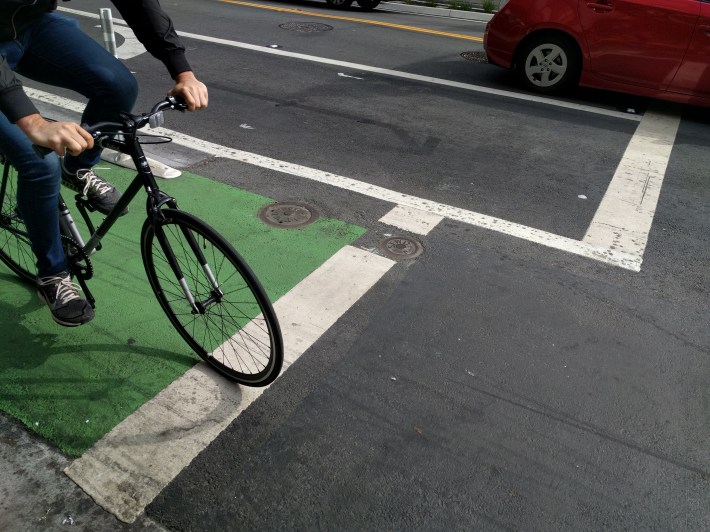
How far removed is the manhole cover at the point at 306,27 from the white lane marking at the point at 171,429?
858 cm

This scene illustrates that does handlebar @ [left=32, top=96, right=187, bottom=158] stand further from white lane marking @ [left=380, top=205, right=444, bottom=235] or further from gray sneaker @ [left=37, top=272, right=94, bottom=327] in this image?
white lane marking @ [left=380, top=205, right=444, bottom=235]

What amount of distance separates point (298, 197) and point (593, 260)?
2.30 m

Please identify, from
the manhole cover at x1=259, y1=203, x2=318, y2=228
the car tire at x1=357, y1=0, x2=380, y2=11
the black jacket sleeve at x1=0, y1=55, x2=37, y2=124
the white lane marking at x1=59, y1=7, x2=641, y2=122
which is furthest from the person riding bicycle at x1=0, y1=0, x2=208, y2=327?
the car tire at x1=357, y1=0, x2=380, y2=11

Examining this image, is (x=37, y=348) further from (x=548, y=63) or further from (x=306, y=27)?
(x=306, y=27)

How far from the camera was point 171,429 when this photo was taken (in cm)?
270

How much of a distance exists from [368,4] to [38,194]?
12.2 m

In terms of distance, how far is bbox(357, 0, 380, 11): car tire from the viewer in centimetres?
1344

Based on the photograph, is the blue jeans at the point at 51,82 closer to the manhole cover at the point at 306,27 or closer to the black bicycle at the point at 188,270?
the black bicycle at the point at 188,270

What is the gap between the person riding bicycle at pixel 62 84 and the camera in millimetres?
2551

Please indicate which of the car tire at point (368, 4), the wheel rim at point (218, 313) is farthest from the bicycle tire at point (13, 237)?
the car tire at point (368, 4)

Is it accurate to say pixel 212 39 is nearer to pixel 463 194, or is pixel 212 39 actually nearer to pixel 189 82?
pixel 463 194

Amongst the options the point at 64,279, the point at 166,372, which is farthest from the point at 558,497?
the point at 64,279

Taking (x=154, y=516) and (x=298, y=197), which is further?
(x=298, y=197)

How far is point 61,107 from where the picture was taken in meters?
6.50
